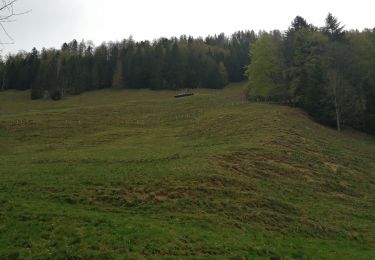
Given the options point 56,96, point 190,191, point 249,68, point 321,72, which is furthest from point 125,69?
point 190,191

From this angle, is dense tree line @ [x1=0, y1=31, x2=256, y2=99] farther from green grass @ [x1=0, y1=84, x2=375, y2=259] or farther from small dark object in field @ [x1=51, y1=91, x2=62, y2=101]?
green grass @ [x1=0, y1=84, x2=375, y2=259]

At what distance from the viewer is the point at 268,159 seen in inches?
1471

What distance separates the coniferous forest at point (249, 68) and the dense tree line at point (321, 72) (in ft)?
0.45

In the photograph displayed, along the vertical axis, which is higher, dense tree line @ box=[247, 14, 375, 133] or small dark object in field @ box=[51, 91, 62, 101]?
dense tree line @ box=[247, 14, 375, 133]

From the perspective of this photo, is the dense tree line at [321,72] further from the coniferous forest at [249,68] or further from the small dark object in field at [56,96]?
the small dark object in field at [56,96]

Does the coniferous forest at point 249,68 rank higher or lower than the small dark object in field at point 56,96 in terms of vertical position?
higher

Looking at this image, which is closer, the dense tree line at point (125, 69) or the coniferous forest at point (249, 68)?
the coniferous forest at point (249, 68)

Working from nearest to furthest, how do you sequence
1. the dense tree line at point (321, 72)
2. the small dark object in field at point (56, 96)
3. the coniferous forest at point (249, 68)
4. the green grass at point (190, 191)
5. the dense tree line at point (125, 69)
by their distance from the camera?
1. the green grass at point (190, 191)
2. the dense tree line at point (321, 72)
3. the coniferous forest at point (249, 68)
4. the small dark object in field at point (56, 96)
5. the dense tree line at point (125, 69)

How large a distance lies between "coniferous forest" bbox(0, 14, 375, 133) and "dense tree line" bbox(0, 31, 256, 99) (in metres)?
0.29

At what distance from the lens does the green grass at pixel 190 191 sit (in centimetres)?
A: 1888

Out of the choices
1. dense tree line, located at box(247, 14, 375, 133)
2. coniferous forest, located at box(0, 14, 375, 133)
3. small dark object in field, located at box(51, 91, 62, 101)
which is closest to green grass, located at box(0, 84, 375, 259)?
dense tree line, located at box(247, 14, 375, 133)

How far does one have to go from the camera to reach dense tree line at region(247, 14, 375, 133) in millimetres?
60438

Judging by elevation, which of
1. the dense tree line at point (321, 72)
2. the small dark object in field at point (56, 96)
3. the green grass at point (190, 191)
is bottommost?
the green grass at point (190, 191)

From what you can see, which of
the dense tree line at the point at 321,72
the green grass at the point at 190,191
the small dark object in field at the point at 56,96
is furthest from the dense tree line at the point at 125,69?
the green grass at the point at 190,191
